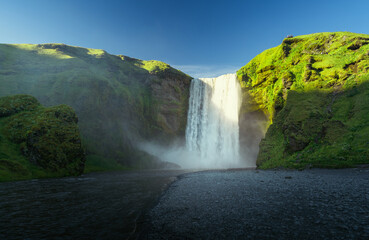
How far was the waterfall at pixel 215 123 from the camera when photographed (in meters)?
46.9

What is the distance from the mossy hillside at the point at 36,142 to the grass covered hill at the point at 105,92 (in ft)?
27.2

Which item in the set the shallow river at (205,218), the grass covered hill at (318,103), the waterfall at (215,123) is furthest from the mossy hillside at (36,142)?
the waterfall at (215,123)

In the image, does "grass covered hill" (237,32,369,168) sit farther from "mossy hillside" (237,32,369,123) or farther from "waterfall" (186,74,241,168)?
"waterfall" (186,74,241,168)

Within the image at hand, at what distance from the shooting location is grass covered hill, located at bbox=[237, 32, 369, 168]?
19325 mm

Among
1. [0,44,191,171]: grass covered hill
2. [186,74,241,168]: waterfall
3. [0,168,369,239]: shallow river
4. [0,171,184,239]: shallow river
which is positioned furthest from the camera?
[186,74,241,168]: waterfall

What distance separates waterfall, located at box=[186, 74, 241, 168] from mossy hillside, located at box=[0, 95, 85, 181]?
3088 cm

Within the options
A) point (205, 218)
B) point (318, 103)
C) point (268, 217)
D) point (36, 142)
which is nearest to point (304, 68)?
point (318, 103)

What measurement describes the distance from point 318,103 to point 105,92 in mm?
45074

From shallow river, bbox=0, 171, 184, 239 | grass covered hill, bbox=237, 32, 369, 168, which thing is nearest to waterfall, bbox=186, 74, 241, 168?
grass covered hill, bbox=237, 32, 369, 168

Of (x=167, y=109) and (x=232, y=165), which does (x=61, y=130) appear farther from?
(x=232, y=165)

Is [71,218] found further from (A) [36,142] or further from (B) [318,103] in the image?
(B) [318,103]

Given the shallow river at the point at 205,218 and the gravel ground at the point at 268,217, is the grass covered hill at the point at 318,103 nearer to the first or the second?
the gravel ground at the point at 268,217

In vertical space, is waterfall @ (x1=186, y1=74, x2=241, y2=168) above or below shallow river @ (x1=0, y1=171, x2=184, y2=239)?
above

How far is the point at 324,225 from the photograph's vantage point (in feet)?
15.3
